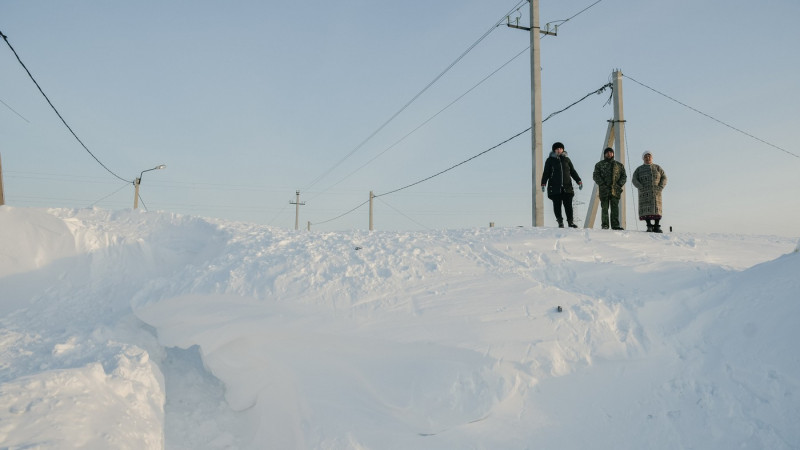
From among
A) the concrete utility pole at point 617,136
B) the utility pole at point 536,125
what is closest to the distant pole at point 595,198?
the concrete utility pole at point 617,136

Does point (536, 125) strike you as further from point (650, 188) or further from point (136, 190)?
point (136, 190)

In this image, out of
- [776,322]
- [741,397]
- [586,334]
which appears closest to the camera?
[741,397]

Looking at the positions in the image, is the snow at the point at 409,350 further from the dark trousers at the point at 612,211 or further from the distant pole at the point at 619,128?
the distant pole at the point at 619,128

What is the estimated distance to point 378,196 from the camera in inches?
1082

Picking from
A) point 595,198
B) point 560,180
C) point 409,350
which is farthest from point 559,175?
point 409,350

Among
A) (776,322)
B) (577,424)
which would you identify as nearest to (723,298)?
(776,322)

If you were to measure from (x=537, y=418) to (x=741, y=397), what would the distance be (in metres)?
1.62

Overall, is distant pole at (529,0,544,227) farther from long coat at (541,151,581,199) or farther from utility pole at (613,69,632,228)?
utility pole at (613,69,632,228)

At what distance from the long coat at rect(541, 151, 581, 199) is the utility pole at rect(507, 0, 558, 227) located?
1262 millimetres

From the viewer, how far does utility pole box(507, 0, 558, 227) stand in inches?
373

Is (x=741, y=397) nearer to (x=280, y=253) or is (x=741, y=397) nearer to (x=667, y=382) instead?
(x=667, y=382)

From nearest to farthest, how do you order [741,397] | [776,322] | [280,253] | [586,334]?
[741,397]
[776,322]
[586,334]
[280,253]

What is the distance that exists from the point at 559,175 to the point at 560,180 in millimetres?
96

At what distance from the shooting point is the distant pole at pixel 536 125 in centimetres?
947
